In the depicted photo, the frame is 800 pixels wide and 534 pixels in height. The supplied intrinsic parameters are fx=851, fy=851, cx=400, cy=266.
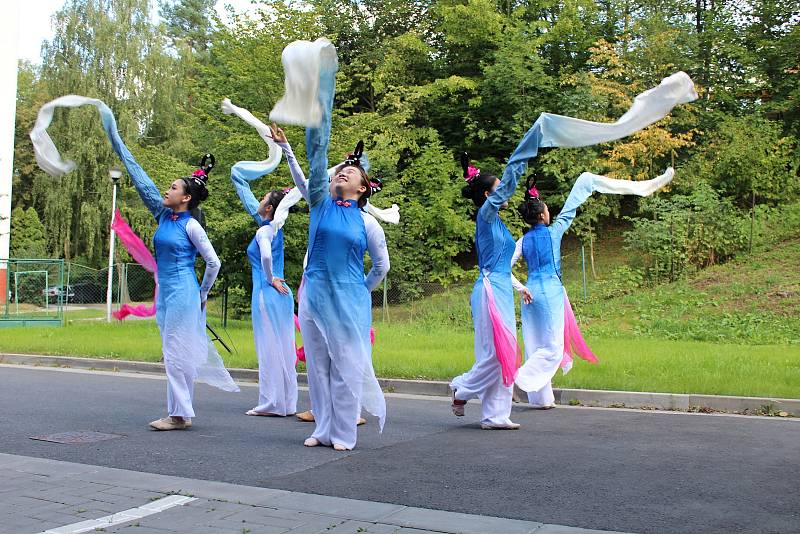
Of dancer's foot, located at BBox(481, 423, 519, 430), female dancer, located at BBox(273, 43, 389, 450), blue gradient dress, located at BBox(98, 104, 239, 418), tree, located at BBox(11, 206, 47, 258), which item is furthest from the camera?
tree, located at BBox(11, 206, 47, 258)

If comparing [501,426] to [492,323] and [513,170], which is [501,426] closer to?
[492,323]

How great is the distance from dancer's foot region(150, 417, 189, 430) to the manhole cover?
1.38 feet

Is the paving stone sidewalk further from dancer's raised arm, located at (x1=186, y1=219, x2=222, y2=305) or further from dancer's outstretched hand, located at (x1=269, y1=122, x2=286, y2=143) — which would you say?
dancer's raised arm, located at (x1=186, y1=219, x2=222, y2=305)

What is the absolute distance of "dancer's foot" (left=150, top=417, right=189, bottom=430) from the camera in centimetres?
762

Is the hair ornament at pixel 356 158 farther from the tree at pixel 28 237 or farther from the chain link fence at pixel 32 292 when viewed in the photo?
the tree at pixel 28 237

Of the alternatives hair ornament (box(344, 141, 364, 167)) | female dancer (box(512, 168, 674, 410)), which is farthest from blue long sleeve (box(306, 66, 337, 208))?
female dancer (box(512, 168, 674, 410))

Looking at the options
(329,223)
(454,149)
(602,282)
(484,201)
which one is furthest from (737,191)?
(329,223)

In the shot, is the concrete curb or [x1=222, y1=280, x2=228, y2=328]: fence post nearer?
the concrete curb

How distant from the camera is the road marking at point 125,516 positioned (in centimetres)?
431

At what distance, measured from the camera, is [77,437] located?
7.14 meters

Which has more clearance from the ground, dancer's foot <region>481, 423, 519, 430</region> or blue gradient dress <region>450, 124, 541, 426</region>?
blue gradient dress <region>450, 124, 541, 426</region>

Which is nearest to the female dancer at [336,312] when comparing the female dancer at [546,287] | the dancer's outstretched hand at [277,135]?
the dancer's outstretched hand at [277,135]

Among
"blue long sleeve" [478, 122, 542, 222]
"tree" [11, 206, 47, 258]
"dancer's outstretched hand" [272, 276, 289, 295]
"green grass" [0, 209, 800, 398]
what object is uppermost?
"tree" [11, 206, 47, 258]

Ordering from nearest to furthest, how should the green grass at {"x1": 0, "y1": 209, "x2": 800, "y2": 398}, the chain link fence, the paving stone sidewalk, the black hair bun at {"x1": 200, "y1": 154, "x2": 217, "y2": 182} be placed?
the paving stone sidewalk < the black hair bun at {"x1": 200, "y1": 154, "x2": 217, "y2": 182} < the green grass at {"x1": 0, "y1": 209, "x2": 800, "y2": 398} < the chain link fence
